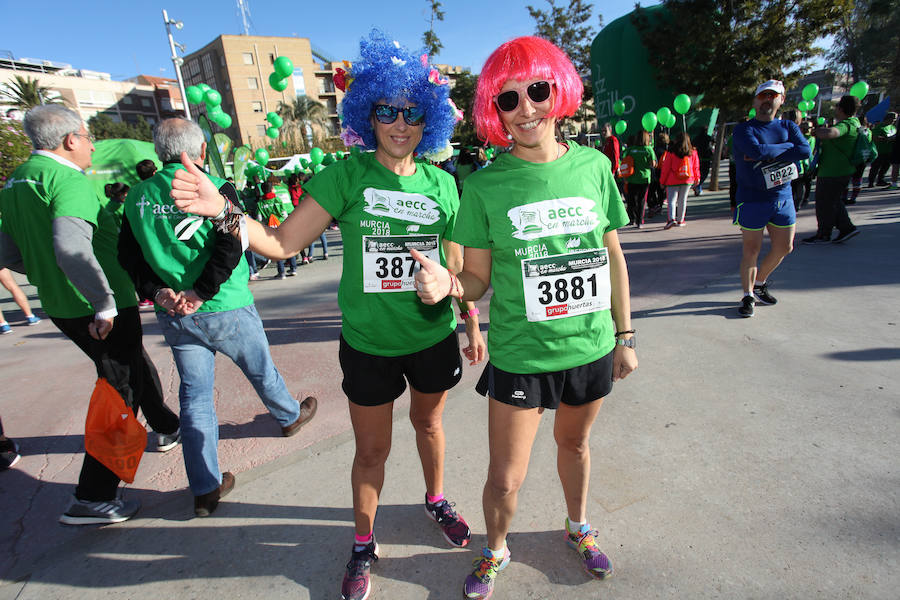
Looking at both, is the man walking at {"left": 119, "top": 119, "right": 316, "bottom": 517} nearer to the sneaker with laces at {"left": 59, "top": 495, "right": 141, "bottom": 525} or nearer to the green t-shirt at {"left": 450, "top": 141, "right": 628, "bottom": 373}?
the sneaker with laces at {"left": 59, "top": 495, "right": 141, "bottom": 525}

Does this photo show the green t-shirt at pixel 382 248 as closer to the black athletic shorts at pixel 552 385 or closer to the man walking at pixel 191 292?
the black athletic shorts at pixel 552 385

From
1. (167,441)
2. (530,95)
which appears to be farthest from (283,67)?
(530,95)

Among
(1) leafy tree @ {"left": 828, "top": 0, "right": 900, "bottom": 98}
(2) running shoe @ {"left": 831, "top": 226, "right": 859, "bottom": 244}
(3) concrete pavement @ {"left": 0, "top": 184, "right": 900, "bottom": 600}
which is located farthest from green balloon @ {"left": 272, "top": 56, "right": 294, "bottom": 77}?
(1) leafy tree @ {"left": 828, "top": 0, "right": 900, "bottom": 98}

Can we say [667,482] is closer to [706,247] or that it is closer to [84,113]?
[706,247]

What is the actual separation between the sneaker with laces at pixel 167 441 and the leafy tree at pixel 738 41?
14415 mm

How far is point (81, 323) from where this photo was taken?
2699mm

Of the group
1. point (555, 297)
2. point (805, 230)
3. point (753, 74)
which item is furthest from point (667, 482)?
point (753, 74)

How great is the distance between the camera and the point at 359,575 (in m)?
1.87

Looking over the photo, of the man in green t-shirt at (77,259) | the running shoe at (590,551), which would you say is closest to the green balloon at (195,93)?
the man in green t-shirt at (77,259)

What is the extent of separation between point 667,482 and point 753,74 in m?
13.2

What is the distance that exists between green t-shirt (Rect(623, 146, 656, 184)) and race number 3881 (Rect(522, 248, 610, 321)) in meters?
8.16

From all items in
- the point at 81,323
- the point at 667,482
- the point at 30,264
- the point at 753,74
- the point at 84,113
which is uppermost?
the point at 84,113

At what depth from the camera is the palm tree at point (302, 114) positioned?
4975cm

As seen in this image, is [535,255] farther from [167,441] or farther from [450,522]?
[167,441]
